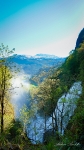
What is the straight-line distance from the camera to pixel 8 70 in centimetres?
3262

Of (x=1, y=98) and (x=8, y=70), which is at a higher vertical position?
(x=8, y=70)

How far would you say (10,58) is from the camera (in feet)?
104

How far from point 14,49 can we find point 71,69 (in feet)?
133

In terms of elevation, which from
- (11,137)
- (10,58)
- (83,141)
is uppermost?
(10,58)

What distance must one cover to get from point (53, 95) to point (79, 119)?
82.6 feet

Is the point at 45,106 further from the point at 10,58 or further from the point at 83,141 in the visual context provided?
the point at 83,141

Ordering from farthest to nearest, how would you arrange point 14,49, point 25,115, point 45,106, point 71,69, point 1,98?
point 71,69 < point 25,115 < point 45,106 < point 1,98 < point 14,49

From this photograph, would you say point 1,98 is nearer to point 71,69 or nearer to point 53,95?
point 53,95

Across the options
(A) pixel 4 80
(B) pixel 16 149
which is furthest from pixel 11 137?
(B) pixel 16 149

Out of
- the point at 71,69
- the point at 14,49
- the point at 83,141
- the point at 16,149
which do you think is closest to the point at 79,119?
the point at 83,141

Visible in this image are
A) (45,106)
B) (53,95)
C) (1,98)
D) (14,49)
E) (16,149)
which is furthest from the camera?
(45,106)

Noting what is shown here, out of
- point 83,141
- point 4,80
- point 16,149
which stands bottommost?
point 16,149

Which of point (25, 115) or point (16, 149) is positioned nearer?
point (16, 149)

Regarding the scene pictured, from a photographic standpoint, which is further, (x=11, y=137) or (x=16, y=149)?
(x=11, y=137)
